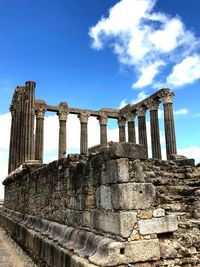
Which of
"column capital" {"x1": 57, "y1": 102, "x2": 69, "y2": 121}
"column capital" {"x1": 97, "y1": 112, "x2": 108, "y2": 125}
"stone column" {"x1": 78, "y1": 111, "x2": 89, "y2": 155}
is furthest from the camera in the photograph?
"column capital" {"x1": 97, "y1": 112, "x2": 108, "y2": 125}

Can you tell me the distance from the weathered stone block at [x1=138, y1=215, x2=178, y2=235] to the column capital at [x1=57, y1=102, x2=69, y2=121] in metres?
21.1

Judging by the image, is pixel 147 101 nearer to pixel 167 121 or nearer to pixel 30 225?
pixel 167 121

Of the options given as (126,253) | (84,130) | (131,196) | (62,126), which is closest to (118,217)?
(131,196)

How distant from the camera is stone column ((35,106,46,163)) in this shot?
75.3 ft

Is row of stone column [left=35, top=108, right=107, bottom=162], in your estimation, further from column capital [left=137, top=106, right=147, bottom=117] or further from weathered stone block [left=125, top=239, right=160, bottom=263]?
weathered stone block [left=125, top=239, right=160, bottom=263]

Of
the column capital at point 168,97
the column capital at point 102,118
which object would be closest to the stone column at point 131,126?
the column capital at point 102,118

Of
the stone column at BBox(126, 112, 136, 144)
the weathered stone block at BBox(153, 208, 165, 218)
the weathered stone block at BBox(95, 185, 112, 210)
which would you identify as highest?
the stone column at BBox(126, 112, 136, 144)

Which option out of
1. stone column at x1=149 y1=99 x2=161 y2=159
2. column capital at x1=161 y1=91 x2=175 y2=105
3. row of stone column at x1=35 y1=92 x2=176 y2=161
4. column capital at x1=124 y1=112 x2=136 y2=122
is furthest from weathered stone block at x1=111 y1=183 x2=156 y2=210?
column capital at x1=124 y1=112 x2=136 y2=122

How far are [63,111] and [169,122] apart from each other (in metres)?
9.16

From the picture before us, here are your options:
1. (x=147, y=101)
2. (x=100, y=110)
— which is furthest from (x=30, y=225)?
(x=100, y=110)

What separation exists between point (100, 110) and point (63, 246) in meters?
22.6

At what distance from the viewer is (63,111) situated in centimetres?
2470

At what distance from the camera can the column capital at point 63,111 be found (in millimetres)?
24562

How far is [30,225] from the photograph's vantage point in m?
8.07
